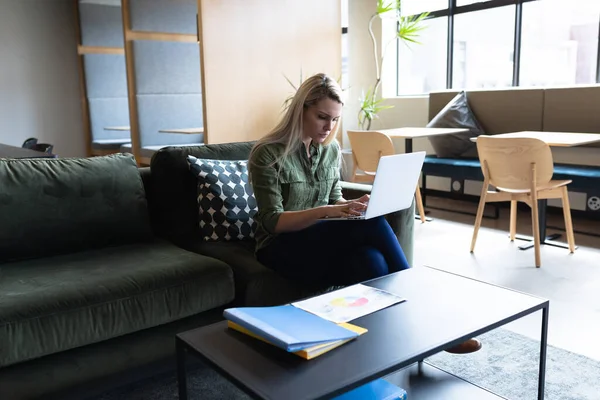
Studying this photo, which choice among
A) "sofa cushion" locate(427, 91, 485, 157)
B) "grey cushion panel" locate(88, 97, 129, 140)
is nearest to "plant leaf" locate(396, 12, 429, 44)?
"sofa cushion" locate(427, 91, 485, 157)

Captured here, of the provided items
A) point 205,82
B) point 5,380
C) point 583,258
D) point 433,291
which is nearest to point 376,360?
point 433,291

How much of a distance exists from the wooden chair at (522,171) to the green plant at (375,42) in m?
2.23

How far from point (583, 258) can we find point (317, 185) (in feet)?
6.57

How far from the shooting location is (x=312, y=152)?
7.00ft

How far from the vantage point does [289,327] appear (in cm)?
131

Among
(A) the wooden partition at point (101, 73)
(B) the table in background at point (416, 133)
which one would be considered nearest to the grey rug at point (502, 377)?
(B) the table in background at point (416, 133)

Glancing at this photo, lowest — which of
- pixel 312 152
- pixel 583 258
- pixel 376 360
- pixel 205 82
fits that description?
pixel 583 258

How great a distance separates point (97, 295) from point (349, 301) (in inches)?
29.7

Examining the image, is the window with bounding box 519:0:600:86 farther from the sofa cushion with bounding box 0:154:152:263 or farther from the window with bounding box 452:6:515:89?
the sofa cushion with bounding box 0:154:152:263

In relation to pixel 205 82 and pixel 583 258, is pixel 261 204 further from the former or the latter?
pixel 205 82

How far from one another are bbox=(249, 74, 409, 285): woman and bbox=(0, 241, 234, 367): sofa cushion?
8.8 inches

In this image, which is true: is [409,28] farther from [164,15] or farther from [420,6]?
[164,15]

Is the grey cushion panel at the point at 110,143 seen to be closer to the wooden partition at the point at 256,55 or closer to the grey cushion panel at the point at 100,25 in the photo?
the grey cushion panel at the point at 100,25

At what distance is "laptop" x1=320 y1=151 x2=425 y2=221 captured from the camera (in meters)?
1.73
